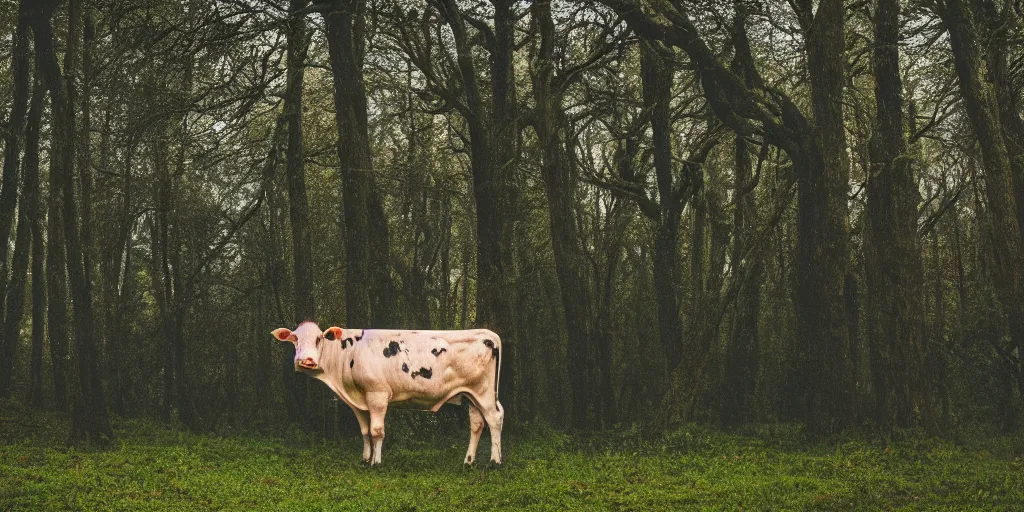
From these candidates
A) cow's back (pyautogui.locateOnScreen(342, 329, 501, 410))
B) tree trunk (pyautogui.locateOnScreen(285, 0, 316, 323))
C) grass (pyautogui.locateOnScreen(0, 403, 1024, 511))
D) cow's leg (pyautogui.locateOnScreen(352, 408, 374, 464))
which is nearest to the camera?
grass (pyautogui.locateOnScreen(0, 403, 1024, 511))

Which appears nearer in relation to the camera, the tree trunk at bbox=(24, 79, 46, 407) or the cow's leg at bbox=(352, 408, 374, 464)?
the cow's leg at bbox=(352, 408, 374, 464)

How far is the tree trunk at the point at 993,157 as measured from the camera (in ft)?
59.3

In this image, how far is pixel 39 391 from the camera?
26594mm

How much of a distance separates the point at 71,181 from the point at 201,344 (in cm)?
1695

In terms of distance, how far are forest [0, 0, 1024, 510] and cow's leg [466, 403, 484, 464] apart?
1241 mm

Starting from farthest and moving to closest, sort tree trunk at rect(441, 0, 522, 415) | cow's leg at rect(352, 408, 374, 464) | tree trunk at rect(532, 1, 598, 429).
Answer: tree trunk at rect(532, 1, 598, 429) < tree trunk at rect(441, 0, 522, 415) < cow's leg at rect(352, 408, 374, 464)

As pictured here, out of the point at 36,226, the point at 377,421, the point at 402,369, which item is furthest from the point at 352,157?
the point at 36,226

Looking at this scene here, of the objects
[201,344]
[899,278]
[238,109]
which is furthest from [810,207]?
[201,344]

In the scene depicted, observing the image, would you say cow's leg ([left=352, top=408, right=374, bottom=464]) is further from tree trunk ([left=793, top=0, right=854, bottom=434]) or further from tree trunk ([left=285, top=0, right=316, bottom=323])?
tree trunk ([left=793, top=0, right=854, bottom=434])

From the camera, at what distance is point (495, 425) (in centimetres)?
1666

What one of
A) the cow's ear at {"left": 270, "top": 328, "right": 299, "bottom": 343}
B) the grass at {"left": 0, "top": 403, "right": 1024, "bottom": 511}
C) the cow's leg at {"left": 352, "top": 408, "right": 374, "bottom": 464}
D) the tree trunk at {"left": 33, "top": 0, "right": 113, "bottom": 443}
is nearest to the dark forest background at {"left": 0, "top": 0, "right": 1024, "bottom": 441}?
the tree trunk at {"left": 33, "top": 0, "right": 113, "bottom": 443}

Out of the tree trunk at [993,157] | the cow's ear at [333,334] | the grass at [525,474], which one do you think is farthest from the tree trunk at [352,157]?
the tree trunk at [993,157]

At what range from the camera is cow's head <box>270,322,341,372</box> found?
16516mm

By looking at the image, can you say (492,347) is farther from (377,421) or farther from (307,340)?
(307,340)
